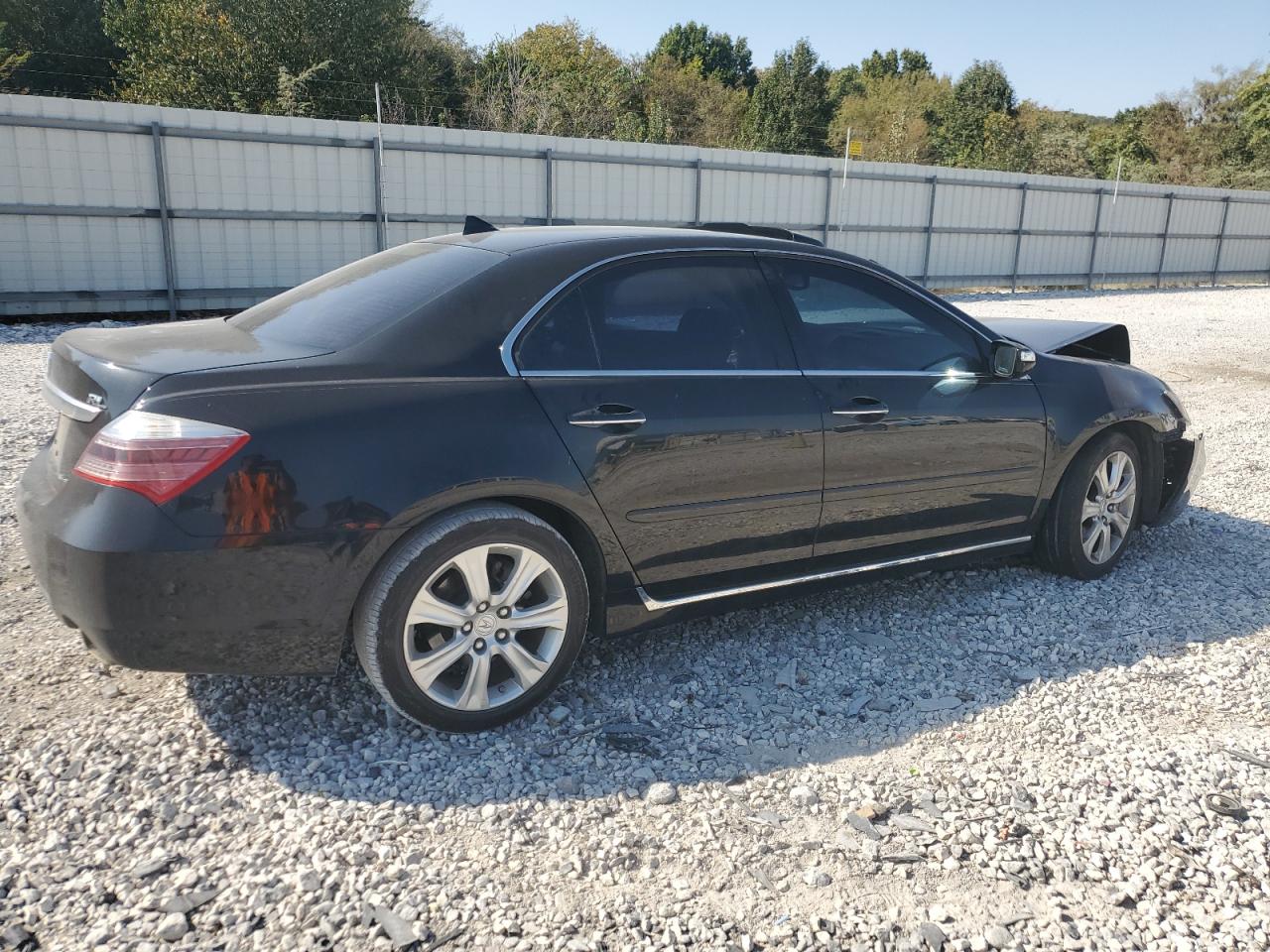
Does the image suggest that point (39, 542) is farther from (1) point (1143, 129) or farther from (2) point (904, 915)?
(1) point (1143, 129)

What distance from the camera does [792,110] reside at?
48312mm

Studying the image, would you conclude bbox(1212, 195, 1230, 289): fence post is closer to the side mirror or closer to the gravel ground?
the gravel ground

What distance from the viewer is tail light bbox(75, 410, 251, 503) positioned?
2.65 m

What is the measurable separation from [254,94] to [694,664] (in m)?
29.7

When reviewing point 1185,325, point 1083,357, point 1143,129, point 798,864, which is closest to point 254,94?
point 1185,325

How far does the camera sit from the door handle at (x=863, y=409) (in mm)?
3699

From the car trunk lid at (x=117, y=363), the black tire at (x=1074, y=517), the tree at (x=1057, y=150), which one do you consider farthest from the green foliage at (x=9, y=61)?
the tree at (x=1057, y=150)

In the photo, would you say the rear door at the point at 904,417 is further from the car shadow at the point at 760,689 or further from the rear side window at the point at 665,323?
the car shadow at the point at 760,689

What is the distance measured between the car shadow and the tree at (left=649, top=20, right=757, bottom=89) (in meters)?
63.8

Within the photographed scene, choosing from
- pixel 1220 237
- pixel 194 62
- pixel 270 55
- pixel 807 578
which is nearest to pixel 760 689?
pixel 807 578

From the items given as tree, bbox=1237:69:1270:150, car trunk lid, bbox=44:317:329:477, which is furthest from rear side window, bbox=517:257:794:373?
tree, bbox=1237:69:1270:150

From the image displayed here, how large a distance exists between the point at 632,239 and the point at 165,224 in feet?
37.6

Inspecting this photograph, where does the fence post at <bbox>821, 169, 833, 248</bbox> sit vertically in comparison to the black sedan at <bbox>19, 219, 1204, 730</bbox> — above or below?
above

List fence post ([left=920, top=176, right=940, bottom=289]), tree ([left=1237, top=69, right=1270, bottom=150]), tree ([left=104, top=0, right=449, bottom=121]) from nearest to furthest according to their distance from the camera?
fence post ([left=920, top=176, right=940, bottom=289]) → tree ([left=104, top=0, right=449, bottom=121]) → tree ([left=1237, top=69, right=1270, bottom=150])
